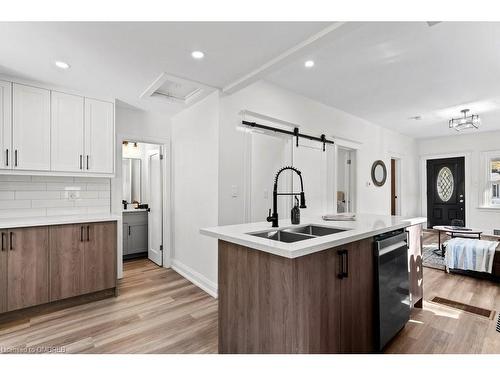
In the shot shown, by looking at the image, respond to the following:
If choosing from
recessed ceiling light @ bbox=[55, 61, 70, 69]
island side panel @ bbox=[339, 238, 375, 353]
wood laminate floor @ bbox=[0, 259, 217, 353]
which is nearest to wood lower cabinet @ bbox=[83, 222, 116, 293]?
wood laminate floor @ bbox=[0, 259, 217, 353]

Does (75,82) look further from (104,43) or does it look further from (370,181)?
(370,181)

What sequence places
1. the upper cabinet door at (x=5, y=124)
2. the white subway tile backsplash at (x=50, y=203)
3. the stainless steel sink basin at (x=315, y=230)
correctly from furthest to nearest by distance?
the white subway tile backsplash at (x=50, y=203)
the upper cabinet door at (x=5, y=124)
the stainless steel sink basin at (x=315, y=230)

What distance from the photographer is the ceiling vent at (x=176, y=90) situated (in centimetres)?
274

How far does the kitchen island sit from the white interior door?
2.49m

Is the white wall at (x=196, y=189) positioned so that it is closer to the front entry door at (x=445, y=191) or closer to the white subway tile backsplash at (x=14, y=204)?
the white subway tile backsplash at (x=14, y=204)

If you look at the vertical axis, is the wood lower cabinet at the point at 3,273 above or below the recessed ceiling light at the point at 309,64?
below

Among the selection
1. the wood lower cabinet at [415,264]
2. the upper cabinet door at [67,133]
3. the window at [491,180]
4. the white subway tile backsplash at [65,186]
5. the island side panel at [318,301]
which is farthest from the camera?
the window at [491,180]

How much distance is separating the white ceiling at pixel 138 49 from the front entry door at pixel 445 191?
Answer: 22.9ft

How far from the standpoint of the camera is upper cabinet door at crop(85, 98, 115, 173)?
3061 mm

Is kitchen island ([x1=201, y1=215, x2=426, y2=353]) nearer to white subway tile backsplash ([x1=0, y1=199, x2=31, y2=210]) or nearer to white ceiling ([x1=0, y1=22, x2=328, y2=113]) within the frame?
white ceiling ([x1=0, y1=22, x2=328, y2=113])

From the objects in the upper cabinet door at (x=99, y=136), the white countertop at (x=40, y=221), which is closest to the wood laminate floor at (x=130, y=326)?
the white countertop at (x=40, y=221)

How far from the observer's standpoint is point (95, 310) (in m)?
2.62

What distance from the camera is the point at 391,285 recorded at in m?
1.97
